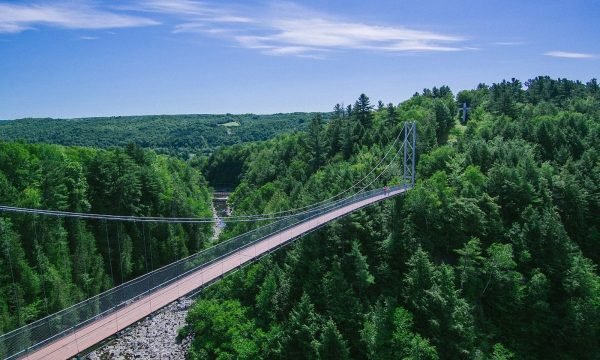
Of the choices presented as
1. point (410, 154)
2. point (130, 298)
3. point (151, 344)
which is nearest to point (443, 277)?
point (130, 298)

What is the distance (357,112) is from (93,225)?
3349 centimetres

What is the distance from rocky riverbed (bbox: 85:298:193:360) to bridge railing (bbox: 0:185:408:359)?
34.2 feet

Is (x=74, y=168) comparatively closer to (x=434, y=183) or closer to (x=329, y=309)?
(x=329, y=309)

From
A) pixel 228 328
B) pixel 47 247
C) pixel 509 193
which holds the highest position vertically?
pixel 509 193

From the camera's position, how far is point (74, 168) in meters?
42.0

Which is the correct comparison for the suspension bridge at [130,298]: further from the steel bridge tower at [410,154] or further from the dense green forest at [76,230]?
the dense green forest at [76,230]

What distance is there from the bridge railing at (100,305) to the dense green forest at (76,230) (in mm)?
14480

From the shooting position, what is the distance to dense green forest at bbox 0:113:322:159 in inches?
5453

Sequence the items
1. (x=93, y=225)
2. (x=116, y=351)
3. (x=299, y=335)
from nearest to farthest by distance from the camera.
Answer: (x=299, y=335), (x=116, y=351), (x=93, y=225)

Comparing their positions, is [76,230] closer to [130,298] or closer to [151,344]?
[151,344]

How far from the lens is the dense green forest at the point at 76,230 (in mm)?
31484

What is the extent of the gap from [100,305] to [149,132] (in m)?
170

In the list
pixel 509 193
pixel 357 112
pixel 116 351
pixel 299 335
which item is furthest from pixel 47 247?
pixel 357 112

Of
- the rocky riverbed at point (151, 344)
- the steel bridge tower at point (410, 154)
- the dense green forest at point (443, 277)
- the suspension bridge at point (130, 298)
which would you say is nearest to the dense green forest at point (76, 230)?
the rocky riverbed at point (151, 344)
